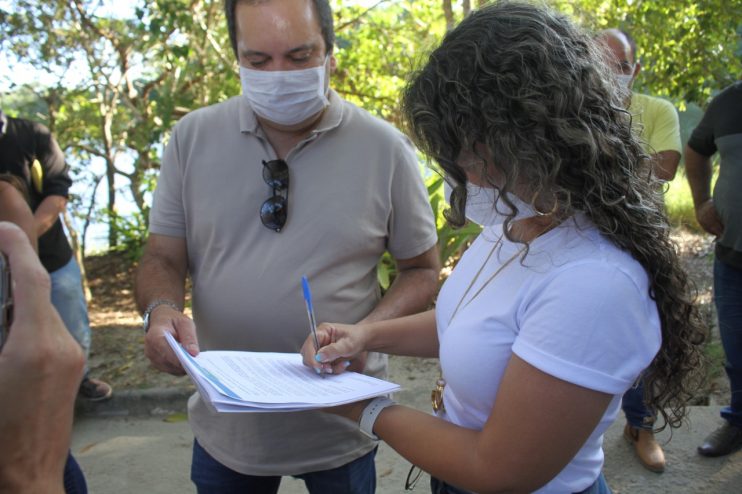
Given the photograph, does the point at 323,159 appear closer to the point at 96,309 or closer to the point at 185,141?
the point at 185,141

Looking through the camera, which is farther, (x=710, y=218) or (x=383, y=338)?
(x=710, y=218)

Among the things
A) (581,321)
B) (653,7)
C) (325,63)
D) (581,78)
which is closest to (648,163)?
(581,78)

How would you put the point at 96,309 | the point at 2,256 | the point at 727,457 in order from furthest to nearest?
the point at 96,309 → the point at 727,457 → the point at 2,256

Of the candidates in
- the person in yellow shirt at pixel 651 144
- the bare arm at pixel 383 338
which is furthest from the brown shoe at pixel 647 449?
the bare arm at pixel 383 338

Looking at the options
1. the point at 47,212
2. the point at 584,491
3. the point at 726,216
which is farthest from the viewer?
the point at 47,212

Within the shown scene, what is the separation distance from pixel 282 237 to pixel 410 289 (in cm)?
45

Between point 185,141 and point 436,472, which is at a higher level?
point 185,141

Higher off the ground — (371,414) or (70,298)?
(371,414)

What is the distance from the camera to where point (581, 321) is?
3.77 feet

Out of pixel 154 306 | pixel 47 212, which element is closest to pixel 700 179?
pixel 154 306

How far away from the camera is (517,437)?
1191mm

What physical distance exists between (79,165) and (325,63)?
689cm

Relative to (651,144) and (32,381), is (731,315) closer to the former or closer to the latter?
(651,144)

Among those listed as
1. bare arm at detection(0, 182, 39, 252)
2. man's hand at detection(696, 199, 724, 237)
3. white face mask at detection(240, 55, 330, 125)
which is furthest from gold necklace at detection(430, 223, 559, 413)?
man's hand at detection(696, 199, 724, 237)
